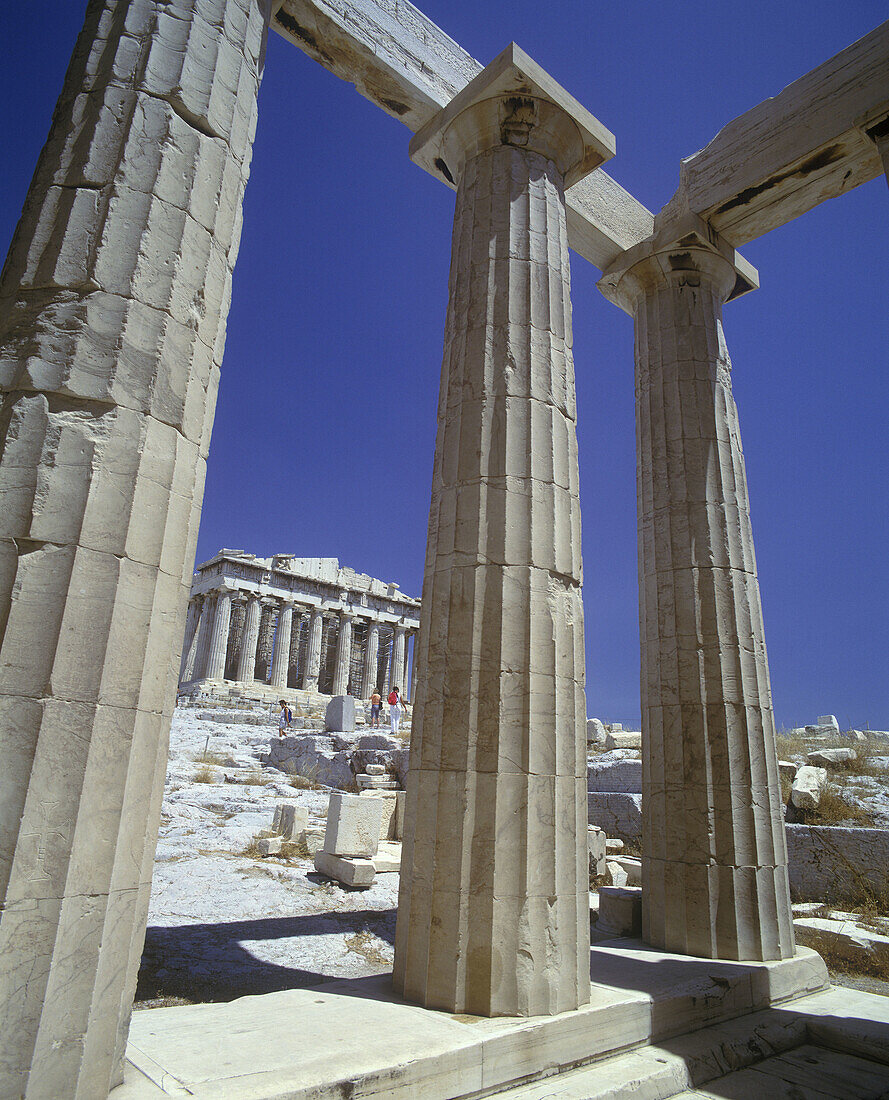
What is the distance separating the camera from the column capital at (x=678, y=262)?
8.73m

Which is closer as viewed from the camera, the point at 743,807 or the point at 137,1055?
the point at 137,1055

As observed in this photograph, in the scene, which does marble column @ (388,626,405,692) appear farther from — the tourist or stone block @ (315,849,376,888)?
stone block @ (315,849,376,888)

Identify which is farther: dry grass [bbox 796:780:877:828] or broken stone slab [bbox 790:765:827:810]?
broken stone slab [bbox 790:765:827:810]

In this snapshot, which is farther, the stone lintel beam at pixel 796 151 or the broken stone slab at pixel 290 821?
the broken stone slab at pixel 290 821

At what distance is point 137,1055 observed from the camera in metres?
3.41

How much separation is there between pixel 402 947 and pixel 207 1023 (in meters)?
1.33

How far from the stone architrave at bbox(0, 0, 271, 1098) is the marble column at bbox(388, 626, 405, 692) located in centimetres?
4417

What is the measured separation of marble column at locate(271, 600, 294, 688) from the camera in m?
41.4

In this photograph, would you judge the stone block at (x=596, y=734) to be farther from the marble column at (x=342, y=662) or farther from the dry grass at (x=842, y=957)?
the marble column at (x=342, y=662)

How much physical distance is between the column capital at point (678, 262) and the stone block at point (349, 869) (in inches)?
329

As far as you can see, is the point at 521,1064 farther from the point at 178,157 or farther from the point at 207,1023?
the point at 178,157

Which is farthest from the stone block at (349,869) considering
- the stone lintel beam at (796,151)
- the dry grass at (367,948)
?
the stone lintel beam at (796,151)

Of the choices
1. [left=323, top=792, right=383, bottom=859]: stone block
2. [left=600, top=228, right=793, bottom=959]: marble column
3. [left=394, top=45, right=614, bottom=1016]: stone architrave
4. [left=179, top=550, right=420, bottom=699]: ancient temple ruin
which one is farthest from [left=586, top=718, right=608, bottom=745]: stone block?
[left=179, top=550, right=420, bottom=699]: ancient temple ruin

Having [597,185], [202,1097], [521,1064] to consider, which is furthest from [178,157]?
[597,185]
